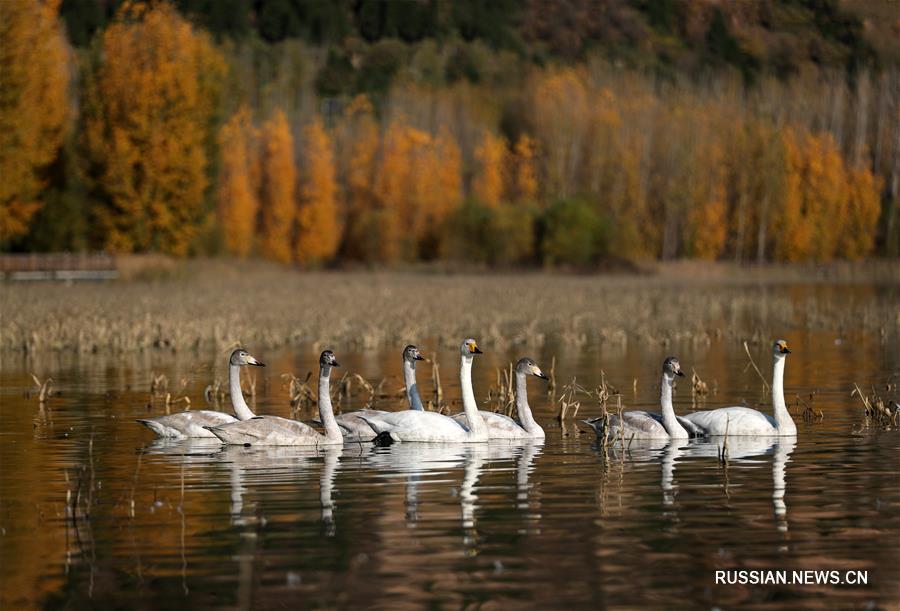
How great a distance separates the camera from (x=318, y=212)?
85.5 meters

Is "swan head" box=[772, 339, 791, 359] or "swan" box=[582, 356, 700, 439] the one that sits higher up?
"swan head" box=[772, 339, 791, 359]

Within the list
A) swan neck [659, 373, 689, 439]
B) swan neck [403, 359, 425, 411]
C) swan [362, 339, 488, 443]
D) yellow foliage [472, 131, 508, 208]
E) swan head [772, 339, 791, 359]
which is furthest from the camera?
yellow foliage [472, 131, 508, 208]

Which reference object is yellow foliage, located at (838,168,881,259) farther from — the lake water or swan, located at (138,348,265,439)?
swan, located at (138,348,265,439)

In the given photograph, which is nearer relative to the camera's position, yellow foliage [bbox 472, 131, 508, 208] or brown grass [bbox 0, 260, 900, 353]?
brown grass [bbox 0, 260, 900, 353]

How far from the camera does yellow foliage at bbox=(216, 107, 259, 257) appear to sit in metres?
80.0

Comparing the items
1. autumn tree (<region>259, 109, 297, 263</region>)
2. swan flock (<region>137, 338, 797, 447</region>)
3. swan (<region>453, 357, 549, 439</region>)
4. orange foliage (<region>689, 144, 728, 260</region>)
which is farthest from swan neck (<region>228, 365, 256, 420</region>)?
orange foliage (<region>689, 144, 728, 260</region>)

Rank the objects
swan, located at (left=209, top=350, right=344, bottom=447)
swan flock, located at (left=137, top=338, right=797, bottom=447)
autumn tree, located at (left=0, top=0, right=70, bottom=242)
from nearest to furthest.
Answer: swan, located at (left=209, top=350, right=344, bottom=447), swan flock, located at (left=137, top=338, right=797, bottom=447), autumn tree, located at (left=0, top=0, right=70, bottom=242)

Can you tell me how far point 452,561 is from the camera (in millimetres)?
10609

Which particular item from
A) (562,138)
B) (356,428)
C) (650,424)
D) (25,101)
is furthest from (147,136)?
(650,424)

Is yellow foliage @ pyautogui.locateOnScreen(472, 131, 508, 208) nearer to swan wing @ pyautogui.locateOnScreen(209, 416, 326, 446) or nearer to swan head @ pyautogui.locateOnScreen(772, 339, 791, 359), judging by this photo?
swan head @ pyautogui.locateOnScreen(772, 339, 791, 359)

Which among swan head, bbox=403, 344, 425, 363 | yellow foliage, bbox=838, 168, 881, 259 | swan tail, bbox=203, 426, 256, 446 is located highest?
yellow foliage, bbox=838, 168, 881, 259

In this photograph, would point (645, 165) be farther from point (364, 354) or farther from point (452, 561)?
point (452, 561)

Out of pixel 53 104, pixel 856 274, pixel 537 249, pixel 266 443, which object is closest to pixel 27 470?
pixel 266 443

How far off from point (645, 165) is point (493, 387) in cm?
7627
